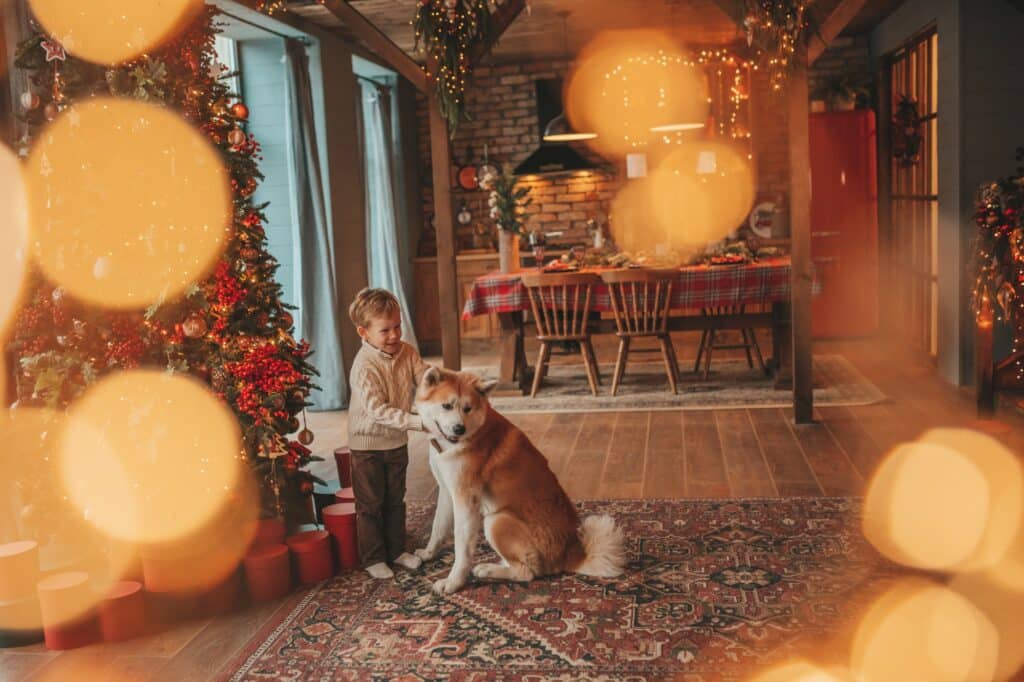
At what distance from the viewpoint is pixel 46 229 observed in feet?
11.3

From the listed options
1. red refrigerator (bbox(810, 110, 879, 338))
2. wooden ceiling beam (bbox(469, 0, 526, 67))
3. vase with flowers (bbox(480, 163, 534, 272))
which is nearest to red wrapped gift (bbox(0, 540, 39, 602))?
wooden ceiling beam (bbox(469, 0, 526, 67))

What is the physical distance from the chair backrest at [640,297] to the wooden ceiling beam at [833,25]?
1.60 m

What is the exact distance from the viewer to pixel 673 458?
5.09m

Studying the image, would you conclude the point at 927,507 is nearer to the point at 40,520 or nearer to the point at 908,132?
the point at 40,520

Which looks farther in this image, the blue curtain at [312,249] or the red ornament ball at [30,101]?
the blue curtain at [312,249]

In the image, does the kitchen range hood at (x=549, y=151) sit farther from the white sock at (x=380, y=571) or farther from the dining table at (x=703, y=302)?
the white sock at (x=380, y=571)

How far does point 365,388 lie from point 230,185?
90cm

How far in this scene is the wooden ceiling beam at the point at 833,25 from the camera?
4834 mm

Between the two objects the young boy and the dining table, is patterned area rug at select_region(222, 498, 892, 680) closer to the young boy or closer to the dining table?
the young boy

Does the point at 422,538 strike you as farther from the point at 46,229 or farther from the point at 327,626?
the point at 46,229

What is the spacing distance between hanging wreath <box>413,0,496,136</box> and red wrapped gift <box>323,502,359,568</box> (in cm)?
256

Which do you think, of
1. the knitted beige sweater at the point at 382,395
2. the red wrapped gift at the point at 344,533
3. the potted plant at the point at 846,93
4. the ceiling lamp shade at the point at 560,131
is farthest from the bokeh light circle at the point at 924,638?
the potted plant at the point at 846,93

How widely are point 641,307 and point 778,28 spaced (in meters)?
2.21

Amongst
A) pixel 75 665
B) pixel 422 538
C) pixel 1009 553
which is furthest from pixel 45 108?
pixel 1009 553
